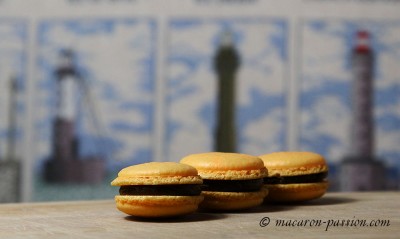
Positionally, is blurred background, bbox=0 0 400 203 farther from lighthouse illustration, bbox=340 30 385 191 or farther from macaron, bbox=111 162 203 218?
macaron, bbox=111 162 203 218

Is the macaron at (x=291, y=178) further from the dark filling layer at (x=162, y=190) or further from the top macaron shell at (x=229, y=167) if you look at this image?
the dark filling layer at (x=162, y=190)

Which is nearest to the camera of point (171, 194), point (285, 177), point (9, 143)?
point (171, 194)

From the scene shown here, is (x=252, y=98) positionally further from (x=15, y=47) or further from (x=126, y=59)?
(x=15, y=47)

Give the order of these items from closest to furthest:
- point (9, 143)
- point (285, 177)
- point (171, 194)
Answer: point (171, 194), point (285, 177), point (9, 143)

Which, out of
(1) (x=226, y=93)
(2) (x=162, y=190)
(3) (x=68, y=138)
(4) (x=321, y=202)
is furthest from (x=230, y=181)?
(3) (x=68, y=138)

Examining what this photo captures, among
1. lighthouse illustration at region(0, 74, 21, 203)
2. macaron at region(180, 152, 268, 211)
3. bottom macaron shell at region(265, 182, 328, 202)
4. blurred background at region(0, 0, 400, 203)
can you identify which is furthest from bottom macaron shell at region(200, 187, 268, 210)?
lighthouse illustration at region(0, 74, 21, 203)

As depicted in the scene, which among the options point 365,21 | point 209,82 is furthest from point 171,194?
point 365,21

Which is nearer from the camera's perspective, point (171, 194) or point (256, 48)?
point (171, 194)

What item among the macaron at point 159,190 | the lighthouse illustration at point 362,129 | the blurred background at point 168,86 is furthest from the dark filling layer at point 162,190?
the lighthouse illustration at point 362,129
